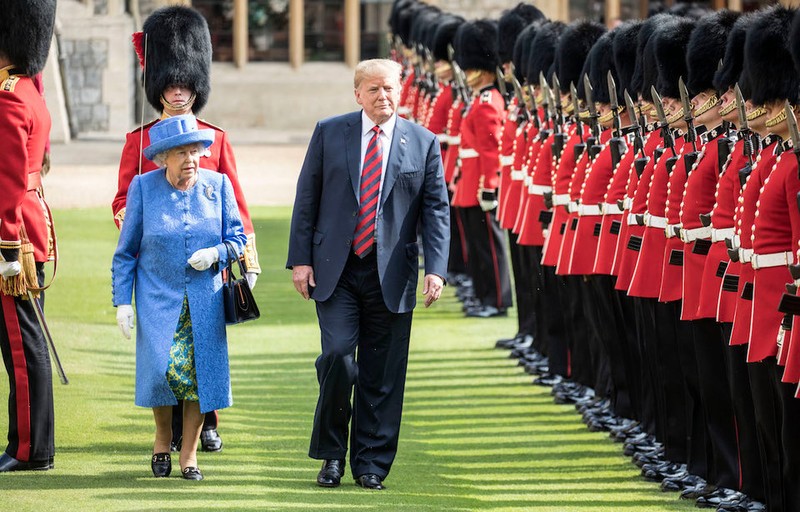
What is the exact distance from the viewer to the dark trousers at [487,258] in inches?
450

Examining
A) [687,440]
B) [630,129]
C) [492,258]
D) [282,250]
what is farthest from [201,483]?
[282,250]

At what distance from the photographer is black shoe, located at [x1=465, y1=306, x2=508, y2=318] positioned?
11594mm

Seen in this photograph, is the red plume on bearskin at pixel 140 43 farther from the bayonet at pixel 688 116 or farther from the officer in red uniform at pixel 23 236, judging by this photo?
the bayonet at pixel 688 116

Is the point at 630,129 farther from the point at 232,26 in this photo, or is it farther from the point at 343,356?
the point at 232,26

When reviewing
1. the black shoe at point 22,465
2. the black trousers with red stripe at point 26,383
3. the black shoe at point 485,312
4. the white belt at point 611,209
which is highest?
the white belt at point 611,209

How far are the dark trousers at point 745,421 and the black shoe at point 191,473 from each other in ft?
6.27

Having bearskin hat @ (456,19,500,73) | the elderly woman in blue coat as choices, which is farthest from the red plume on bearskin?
bearskin hat @ (456,19,500,73)

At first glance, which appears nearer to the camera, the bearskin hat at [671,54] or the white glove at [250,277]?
the white glove at [250,277]

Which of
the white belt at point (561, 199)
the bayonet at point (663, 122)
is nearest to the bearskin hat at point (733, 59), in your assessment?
the bayonet at point (663, 122)

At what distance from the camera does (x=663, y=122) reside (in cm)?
715

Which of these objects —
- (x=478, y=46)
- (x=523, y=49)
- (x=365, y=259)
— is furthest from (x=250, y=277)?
(x=478, y=46)

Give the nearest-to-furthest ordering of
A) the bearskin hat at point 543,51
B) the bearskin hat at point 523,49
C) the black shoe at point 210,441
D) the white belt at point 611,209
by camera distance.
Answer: the black shoe at point 210,441 → the white belt at point 611,209 → the bearskin hat at point 543,51 → the bearskin hat at point 523,49

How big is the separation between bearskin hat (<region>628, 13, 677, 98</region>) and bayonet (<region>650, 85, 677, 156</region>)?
1.03 ft

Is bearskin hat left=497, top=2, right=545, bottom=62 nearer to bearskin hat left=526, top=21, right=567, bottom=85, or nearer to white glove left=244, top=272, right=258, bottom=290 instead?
A: bearskin hat left=526, top=21, right=567, bottom=85
